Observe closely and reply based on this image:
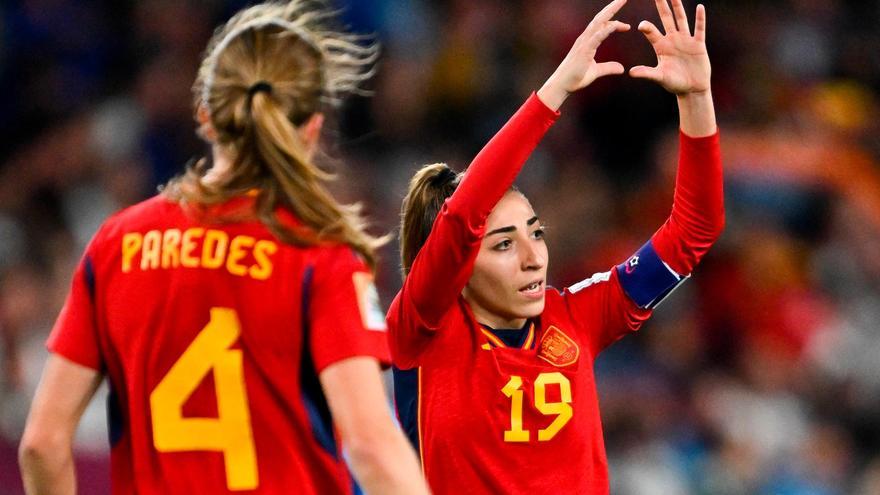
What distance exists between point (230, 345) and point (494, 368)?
115 cm

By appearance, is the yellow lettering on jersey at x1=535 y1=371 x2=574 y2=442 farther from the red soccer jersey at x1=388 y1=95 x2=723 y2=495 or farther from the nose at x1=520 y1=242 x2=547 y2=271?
the nose at x1=520 y1=242 x2=547 y2=271

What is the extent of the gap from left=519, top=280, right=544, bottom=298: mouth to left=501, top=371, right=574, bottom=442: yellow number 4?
8.6 inches

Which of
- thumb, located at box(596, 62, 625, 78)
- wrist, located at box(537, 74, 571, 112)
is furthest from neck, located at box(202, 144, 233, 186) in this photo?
thumb, located at box(596, 62, 625, 78)

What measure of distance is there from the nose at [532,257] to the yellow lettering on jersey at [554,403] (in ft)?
0.95

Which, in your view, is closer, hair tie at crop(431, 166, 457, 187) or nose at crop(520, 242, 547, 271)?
nose at crop(520, 242, 547, 271)

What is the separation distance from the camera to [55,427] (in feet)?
10.2

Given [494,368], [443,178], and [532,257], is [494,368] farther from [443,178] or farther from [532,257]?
[443,178]

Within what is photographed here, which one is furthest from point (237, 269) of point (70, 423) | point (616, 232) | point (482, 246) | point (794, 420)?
point (616, 232)

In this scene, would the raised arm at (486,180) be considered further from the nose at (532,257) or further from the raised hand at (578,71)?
the nose at (532,257)

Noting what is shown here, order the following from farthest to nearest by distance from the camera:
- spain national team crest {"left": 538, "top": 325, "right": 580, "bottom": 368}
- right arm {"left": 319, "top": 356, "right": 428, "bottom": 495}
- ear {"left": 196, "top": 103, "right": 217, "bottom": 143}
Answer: spain national team crest {"left": 538, "top": 325, "right": 580, "bottom": 368} → ear {"left": 196, "top": 103, "right": 217, "bottom": 143} → right arm {"left": 319, "top": 356, "right": 428, "bottom": 495}

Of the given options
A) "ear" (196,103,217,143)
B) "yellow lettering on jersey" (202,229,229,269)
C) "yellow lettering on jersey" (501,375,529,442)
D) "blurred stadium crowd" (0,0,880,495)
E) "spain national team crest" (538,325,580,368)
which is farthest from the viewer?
"blurred stadium crowd" (0,0,880,495)

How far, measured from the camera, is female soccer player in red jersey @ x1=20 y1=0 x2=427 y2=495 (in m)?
3.09

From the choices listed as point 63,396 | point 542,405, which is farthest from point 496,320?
point 63,396

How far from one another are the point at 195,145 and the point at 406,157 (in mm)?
1293
